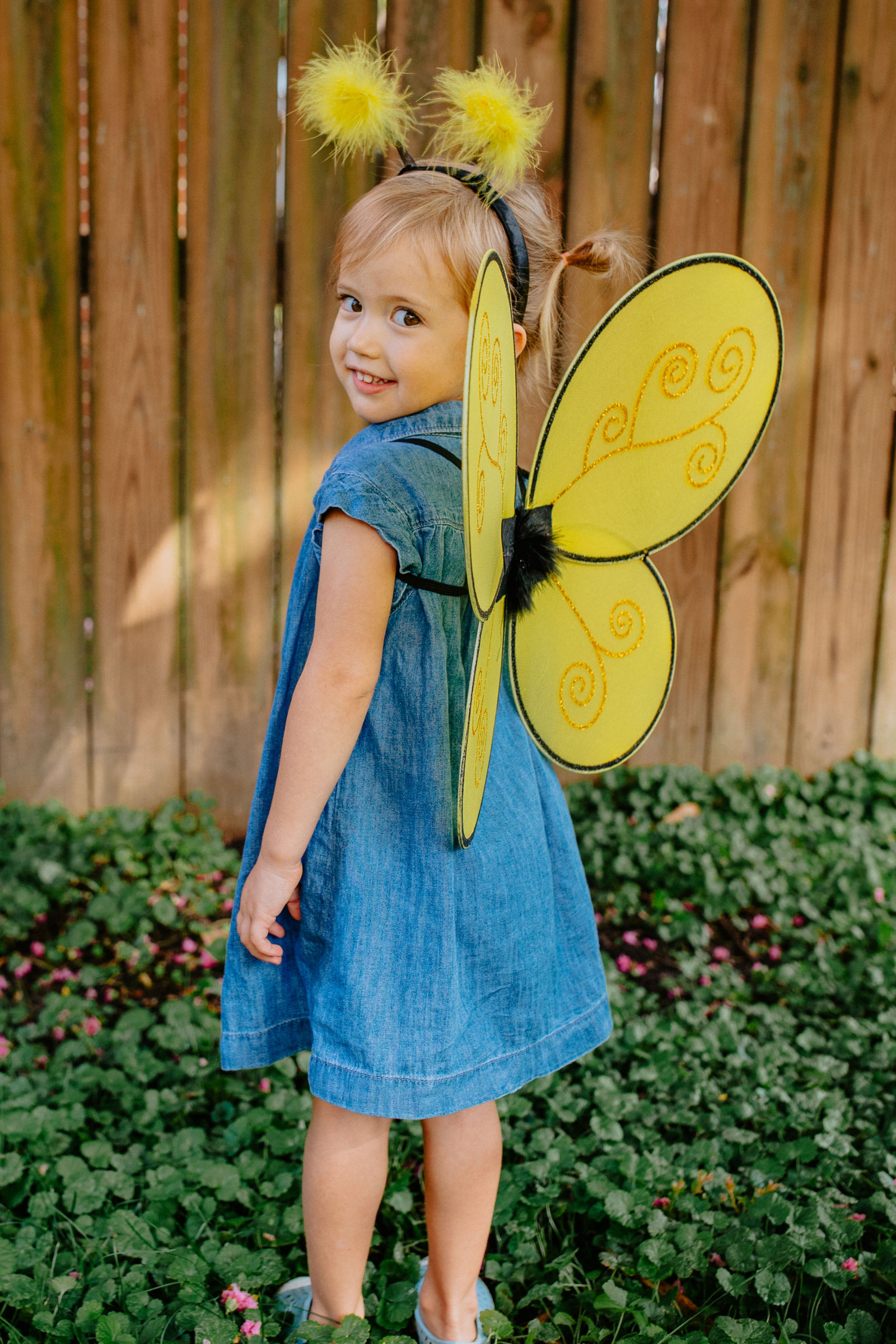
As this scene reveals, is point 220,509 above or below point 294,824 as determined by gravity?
above

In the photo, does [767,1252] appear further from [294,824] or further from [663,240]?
[663,240]

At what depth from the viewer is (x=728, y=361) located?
1155 millimetres

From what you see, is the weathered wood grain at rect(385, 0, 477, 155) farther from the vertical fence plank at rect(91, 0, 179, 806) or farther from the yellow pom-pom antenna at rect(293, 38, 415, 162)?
the yellow pom-pom antenna at rect(293, 38, 415, 162)

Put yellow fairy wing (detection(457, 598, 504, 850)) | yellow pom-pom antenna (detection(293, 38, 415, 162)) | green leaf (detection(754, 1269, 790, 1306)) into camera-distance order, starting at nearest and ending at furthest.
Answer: yellow fairy wing (detection(457, 598, 504, 850)) → yellow pom-pom antenna (detection(293, 38, 415, 162)) → green leaf (detection(754, 1269, 790, 1306))

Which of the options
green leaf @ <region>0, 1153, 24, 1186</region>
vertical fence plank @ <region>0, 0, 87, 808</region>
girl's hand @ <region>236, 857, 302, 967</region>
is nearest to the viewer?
girl's hand @ <region>236, 857, 302, 967</region>

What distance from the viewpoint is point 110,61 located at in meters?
2.52

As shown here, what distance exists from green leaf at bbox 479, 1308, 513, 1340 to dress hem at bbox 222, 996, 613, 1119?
31cm

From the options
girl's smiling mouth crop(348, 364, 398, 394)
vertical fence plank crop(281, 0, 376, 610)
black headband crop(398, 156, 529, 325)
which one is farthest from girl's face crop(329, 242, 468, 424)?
vertical fence plank crop(281, 0, 376, 610)

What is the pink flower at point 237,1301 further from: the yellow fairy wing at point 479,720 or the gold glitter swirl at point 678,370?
the gold glitter swirl at point 678,370

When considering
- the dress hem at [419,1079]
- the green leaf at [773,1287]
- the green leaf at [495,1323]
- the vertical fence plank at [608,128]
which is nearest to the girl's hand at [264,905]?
the dress hem at [419,1079]

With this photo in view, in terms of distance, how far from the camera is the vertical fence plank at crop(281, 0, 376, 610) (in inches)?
100

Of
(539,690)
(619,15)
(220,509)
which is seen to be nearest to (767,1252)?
(539,690)

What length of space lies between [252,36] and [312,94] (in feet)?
5.09

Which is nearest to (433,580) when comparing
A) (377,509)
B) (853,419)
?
(377,509)
